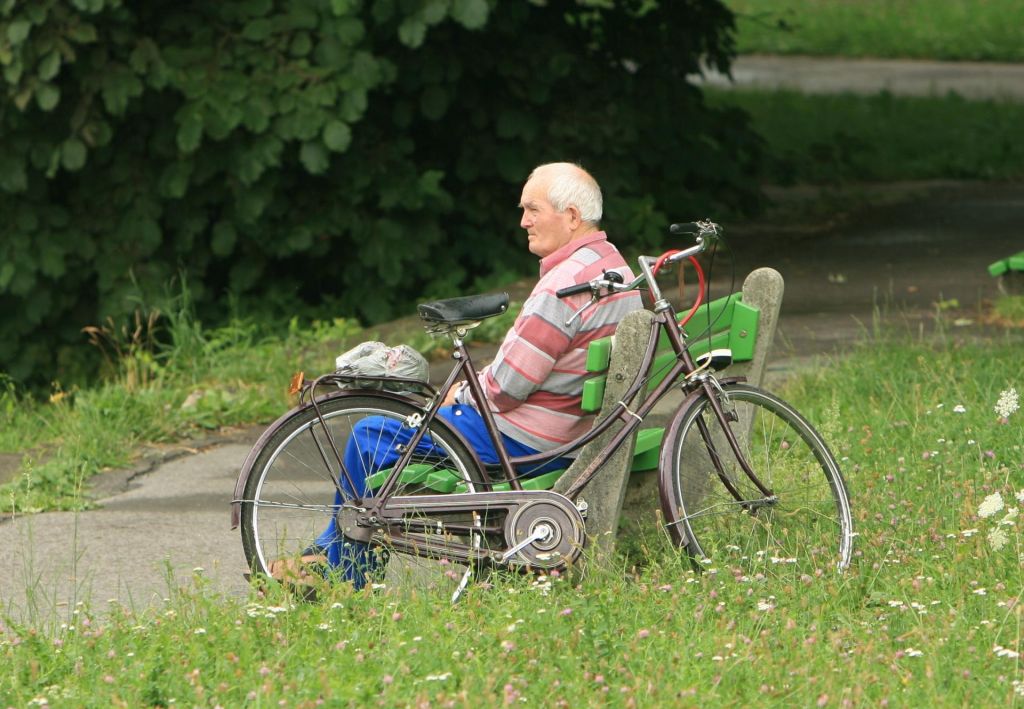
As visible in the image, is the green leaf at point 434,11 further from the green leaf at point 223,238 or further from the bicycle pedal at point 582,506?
the bicycle pedal at point 582,506

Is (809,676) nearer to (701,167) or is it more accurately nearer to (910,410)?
(910,410)

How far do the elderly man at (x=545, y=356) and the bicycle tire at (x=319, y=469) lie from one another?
0.05m

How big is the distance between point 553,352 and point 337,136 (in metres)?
4.11

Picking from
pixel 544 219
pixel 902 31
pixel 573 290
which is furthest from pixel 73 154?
pixel 902 31

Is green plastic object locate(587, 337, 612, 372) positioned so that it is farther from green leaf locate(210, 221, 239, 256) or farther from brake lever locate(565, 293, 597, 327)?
green leaf locate(210, 221, 239, 256)

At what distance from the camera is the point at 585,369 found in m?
4.82

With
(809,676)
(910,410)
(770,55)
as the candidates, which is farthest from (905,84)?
(809,676)

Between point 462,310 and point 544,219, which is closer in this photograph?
point 462,310

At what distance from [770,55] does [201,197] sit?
17868mm

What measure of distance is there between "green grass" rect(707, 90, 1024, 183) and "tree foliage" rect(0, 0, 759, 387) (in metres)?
1.80

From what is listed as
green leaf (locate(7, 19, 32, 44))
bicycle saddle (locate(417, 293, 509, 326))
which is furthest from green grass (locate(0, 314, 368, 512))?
bicycle saddle (locate(417, 293, 509, 326))

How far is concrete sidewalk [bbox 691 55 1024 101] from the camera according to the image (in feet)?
65.9

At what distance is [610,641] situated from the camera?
398 centimetres

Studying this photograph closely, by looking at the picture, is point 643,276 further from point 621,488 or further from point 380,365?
point 380,365
